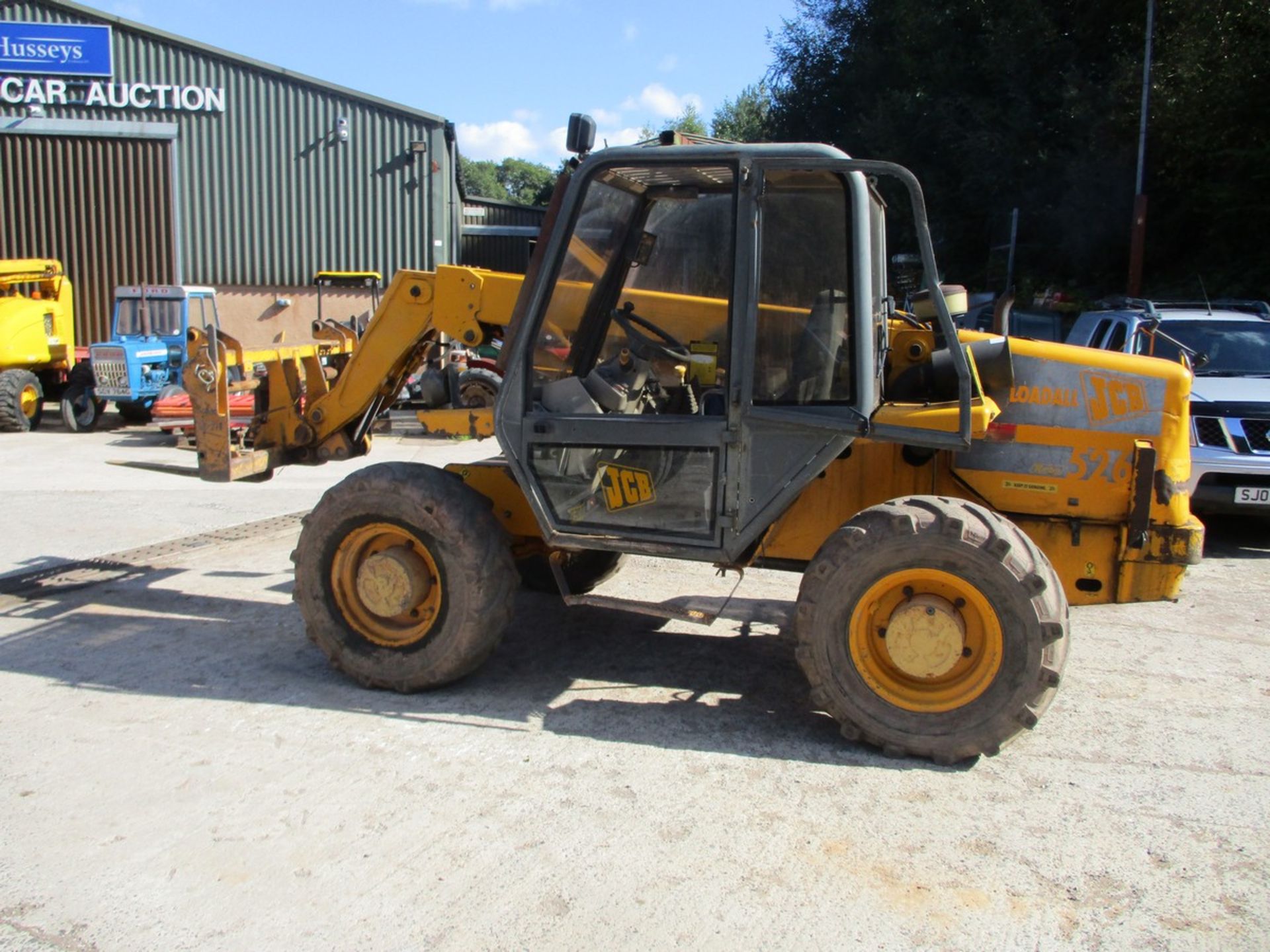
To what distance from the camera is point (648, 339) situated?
16.7 feet

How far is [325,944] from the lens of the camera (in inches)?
122

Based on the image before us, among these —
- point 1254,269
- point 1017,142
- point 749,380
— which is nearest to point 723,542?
point 749,380

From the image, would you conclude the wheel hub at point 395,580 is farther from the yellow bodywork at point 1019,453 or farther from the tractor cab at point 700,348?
the tractor cab at point 700,348

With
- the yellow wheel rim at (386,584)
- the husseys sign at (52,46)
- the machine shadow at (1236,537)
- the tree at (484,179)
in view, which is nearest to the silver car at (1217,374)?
the machine shadow at (1236,537)

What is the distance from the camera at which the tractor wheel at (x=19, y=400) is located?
51.3ft

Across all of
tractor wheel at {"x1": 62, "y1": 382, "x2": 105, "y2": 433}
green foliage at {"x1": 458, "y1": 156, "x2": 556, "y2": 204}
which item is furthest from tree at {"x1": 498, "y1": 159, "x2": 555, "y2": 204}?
tractor wheel at {"x1": 62, "y1": 382, "x2": 105, "y2": 433}

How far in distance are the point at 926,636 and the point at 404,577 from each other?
2.33m

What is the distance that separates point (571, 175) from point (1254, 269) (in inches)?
662

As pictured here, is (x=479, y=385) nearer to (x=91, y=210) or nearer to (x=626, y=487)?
(x=626, y=487)

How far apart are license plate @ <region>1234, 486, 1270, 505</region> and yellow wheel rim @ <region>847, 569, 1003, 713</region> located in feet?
16.3

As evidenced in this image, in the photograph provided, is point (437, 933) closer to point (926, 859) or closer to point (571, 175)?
point (926, 859)

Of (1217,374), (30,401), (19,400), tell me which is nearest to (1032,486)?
(1217,374)

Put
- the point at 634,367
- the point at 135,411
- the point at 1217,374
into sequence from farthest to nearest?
the point at 135,411 → the point at 1217,374 → the point at 634,367

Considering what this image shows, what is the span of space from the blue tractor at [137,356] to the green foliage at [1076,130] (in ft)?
47.5
